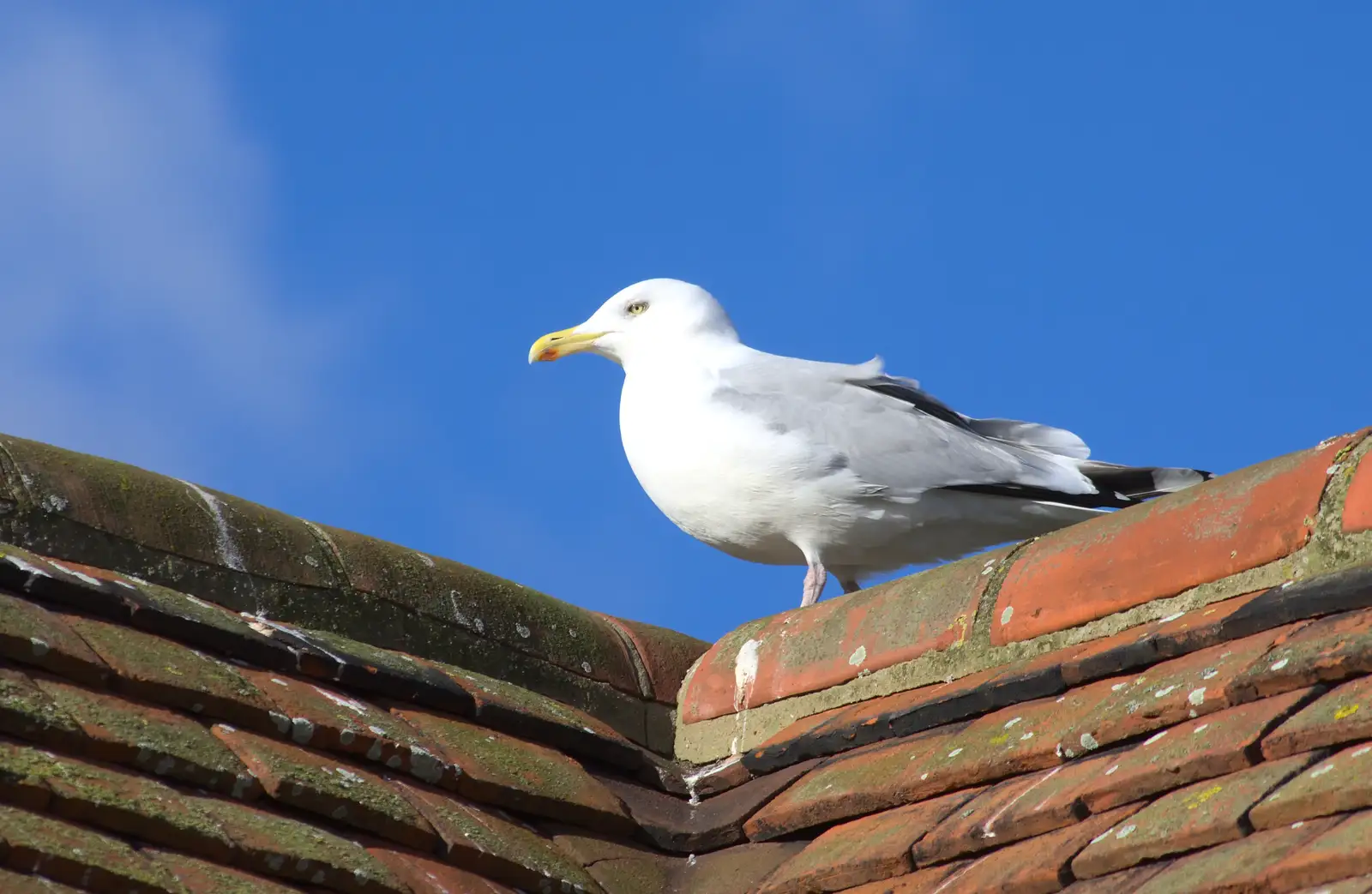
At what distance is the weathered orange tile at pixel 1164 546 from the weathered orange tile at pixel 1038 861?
525mm

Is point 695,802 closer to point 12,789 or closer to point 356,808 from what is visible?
point 356,808

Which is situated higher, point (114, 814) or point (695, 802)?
point (695, 802)

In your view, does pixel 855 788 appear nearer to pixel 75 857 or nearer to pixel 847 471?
pixel 75 857

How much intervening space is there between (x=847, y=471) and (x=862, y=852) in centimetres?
230

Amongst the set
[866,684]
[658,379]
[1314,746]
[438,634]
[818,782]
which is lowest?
[1314,746]

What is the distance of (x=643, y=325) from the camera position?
5922 millimetres

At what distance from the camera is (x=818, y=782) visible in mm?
2846

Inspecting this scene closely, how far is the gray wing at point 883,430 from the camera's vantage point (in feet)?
15.9

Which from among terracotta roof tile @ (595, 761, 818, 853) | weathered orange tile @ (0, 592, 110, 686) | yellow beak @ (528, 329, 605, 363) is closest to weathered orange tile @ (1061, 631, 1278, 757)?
terracotta roof tile @ (595, 761, 818, 853)

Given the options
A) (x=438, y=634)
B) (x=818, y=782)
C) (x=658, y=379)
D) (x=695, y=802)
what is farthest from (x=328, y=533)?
(x=658, y=379)

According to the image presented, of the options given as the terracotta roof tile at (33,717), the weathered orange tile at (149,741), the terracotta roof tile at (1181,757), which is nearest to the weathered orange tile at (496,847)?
the weathered orange tile at (149,741)

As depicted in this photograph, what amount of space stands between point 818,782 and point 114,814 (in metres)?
1.14

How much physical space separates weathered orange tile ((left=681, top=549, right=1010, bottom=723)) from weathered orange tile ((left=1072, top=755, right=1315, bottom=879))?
79cm

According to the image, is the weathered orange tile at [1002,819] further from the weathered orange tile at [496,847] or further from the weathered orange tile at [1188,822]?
the weathered orange tile at [496,847]
